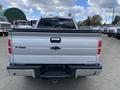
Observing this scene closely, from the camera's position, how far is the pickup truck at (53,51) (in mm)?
4543

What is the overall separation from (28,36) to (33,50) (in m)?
0.33

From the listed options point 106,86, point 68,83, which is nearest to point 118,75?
point 106,86

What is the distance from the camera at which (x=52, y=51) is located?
182 inches

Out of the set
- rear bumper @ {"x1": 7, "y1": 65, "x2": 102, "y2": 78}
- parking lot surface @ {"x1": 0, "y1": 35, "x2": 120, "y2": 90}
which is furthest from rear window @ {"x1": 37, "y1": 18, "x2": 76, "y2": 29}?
rear bumper @ {"x1": 7, "y1": 65, "x2": 102, "y2": 78}

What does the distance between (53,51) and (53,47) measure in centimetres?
9

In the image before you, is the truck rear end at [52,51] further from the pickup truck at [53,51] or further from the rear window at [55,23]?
the rear window at [55,23]

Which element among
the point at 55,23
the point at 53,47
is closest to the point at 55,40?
the point at 53,47

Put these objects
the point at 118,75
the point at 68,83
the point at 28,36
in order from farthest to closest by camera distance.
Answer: the point at 118,75, the point at 68,83, the point at 28,36

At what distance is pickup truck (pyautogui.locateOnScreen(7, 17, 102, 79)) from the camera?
4.54 metres

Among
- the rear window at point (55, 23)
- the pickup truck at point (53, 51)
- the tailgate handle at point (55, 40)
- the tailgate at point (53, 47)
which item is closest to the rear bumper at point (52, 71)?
the pickup truck at point (53, 51)

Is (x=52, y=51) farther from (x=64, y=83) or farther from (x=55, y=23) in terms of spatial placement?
(x=55, y=23)

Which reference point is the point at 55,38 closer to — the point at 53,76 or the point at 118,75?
the point at 53,76

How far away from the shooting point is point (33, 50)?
4.58 meters

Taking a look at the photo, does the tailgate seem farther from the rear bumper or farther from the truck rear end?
the rear bumper
